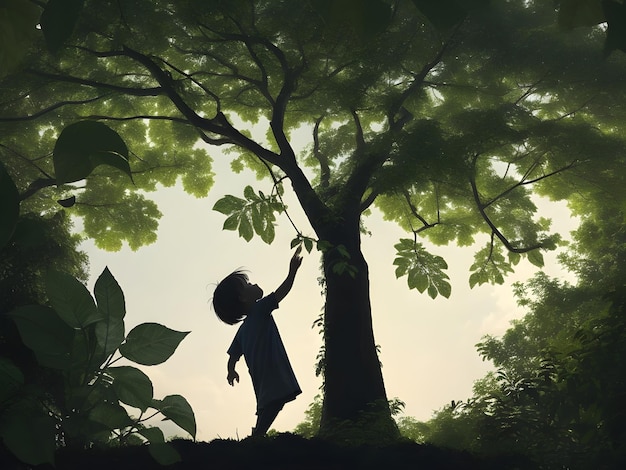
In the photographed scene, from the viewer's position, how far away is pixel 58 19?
648mm

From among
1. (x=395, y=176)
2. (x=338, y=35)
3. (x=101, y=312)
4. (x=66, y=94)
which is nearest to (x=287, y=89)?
(x=338, y=35)

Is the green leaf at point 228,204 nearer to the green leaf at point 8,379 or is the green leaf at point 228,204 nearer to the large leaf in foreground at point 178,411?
the large leaf in foreground at point 178,411

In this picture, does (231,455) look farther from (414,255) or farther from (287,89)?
(287,89)

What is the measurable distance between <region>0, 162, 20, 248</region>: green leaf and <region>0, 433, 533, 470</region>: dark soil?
9.03 ft

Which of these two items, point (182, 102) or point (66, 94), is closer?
point (182, 102)

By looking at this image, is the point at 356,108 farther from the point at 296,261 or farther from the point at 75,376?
the point at 75,376

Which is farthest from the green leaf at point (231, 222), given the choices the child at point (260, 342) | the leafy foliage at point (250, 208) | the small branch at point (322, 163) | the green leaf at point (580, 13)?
the small branch at point (322, 163)

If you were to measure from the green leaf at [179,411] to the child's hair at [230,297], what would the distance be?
5614 millimetres

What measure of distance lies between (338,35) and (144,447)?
23.8 feet

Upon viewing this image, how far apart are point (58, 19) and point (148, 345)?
0.61m

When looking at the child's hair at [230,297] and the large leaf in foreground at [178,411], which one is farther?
the child's hair at [230,297]

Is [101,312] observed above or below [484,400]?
below

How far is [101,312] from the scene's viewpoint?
94 centimetres

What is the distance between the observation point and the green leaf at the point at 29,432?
83cm
